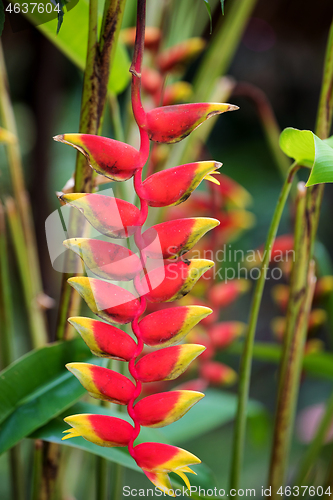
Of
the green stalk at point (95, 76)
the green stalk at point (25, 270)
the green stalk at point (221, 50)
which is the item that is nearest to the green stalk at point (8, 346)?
the green stalk at point (25, 270)

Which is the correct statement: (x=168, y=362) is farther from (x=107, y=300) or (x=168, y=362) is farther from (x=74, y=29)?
(x=74, y=29)

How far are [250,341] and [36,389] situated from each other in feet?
0.50

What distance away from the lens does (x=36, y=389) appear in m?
0.27

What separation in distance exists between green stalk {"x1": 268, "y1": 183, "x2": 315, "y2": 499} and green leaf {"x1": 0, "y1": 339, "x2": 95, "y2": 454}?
15 centimetres

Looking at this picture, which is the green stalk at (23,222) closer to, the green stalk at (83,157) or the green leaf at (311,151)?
the green stalk at (83,157)

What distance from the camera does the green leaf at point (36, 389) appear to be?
9.6 inches

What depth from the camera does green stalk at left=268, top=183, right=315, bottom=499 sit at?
0.94 feet

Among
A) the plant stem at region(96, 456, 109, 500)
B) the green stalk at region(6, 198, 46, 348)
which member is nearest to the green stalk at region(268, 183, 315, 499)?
the plant stem at region(96, 456, 109, 500)

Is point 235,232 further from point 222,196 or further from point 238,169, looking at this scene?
point 238,169

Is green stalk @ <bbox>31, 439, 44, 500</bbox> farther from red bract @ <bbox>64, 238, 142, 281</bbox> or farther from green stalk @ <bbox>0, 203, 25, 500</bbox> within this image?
red bract @ <bbox>64, 238, 142, 281</bbox>

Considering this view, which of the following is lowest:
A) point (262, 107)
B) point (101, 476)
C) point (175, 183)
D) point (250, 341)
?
point (101, 476)

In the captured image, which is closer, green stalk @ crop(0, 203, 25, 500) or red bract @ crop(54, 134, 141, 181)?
red bract @ crop(54, 134, 141, 181)

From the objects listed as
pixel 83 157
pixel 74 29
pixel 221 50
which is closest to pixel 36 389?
pixel 83 157

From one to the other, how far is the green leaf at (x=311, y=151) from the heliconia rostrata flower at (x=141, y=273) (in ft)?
0.15
